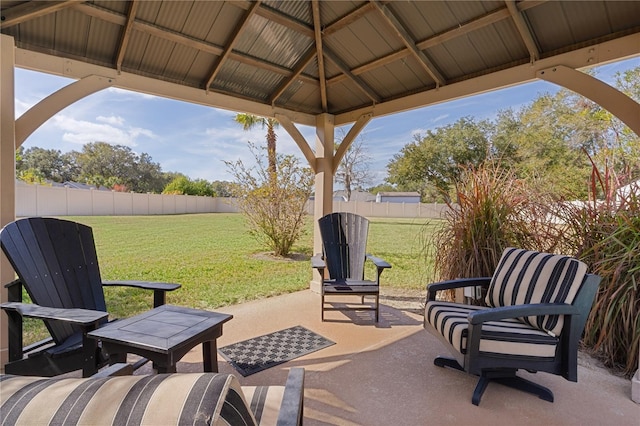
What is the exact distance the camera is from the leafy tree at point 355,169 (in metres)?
19.9

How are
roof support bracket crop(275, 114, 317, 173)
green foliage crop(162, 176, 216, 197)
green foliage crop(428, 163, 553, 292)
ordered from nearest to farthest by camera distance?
green foliage crop(428, 163, 553, 292), roof support bracket crop(275, 114, 317, 173), green foliage crop(162, 176, 216, 197)

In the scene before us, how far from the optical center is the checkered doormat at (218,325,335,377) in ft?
8.94

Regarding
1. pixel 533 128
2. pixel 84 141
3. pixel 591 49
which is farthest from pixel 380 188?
pixel 591 49

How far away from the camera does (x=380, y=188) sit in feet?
82.9

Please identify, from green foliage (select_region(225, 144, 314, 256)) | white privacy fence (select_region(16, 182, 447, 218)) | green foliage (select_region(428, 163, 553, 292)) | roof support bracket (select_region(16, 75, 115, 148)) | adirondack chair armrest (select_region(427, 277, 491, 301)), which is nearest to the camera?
roof support bracket (select_region(16, 75, 115, 148))

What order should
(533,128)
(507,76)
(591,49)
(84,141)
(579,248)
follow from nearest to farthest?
(591,49)
(579,248)
(507,76)
(533,128)
(84,141)

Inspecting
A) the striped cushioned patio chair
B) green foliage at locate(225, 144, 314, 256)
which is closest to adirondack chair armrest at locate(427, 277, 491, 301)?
the striped cushioned patio chair

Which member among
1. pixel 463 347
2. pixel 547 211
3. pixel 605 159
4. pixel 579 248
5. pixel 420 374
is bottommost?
pixel 420 374

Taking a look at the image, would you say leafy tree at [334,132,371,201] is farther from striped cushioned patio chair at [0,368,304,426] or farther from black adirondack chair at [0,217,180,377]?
striped cushioned patio chair at [0,368,304,426]

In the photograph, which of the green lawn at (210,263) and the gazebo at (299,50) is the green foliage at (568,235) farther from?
the gazebo at (299,50)

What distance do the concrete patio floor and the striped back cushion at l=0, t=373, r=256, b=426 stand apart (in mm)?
1677

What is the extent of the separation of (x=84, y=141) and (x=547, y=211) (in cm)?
2762

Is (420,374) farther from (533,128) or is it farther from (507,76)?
(533,128)

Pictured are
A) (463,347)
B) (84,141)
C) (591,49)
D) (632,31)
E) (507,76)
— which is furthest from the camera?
(84,141)
